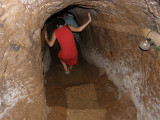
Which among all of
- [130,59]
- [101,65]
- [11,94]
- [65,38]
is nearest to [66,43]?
[65,38]

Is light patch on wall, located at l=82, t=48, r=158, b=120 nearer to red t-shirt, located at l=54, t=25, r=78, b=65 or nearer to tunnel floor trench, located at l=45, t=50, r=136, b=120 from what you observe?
tunnel floor trench, located at l=45, t=50, r=136, b=120

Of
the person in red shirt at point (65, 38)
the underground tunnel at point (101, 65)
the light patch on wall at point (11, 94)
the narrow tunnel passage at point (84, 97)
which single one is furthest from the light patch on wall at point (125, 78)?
the light patch on wall at point (11, 94)

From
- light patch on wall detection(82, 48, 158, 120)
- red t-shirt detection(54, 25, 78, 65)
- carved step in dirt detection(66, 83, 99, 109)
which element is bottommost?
carved step in dirt detection(66, 83, 99, 109)

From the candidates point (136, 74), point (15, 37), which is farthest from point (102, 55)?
point (15, 37)

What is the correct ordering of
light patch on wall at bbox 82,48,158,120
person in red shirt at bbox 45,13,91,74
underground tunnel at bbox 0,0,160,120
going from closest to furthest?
underground tunnel at bbox 0,0,160,120 → light patch on wall at bbox 82,48,158,120 → person in red shirt at bbox 45,13,91,74

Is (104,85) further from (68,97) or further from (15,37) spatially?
(15,37)

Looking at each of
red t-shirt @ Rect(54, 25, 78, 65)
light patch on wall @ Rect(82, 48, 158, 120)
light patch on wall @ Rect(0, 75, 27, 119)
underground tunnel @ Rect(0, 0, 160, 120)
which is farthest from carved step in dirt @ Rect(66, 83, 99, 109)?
light patch on wall @ Rect(0, 75, 27, 119)

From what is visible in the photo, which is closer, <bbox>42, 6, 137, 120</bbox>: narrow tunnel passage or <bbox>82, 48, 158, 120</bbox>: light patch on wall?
<bbox>82, 48, 158, 120</bbox>: light patch on wall

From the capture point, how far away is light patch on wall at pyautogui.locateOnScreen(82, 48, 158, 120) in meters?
2.42

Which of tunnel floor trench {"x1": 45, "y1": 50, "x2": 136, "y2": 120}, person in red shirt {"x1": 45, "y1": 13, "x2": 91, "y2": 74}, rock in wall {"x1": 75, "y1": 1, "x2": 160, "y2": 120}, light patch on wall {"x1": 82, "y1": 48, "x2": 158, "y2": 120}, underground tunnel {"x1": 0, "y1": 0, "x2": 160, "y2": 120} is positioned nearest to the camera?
underground tunnel {"x1": 0, "y1": 0, "x2": 160, "y2": 120}

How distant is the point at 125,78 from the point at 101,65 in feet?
3.17

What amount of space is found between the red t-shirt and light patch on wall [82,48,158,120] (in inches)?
29.3

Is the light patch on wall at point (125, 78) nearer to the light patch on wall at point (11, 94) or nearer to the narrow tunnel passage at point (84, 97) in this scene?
the narrow tunnel passage at point (84, 97)

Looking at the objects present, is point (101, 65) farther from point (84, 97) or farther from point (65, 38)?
point (65, 38)
